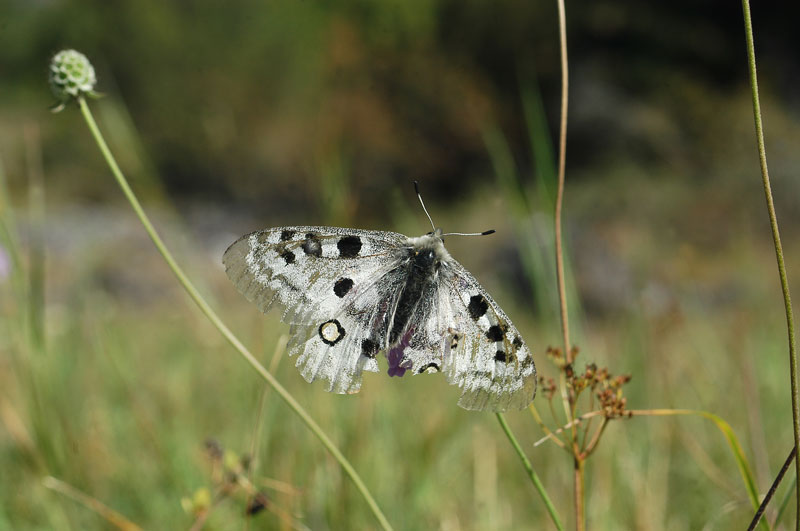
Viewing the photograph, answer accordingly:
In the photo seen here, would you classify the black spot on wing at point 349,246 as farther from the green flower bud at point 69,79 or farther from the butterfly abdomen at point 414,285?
the green flower bud at point 69,79

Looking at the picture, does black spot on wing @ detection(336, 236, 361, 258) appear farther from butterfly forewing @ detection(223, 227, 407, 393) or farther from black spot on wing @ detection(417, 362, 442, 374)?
black spot on wing @ detection(417, 362, 442, 374)

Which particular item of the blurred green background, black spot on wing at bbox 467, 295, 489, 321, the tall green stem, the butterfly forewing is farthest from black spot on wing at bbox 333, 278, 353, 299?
the tall green stem

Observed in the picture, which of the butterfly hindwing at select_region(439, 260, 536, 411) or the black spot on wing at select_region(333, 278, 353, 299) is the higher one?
the black spot on wing at select_region(333, 278, 353, 299)

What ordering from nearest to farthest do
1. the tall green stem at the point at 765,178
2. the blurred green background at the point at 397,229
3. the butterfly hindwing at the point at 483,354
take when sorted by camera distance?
the tall green stem at the point at 765,178 → the butterfly hindwing at the point at 483,354 → the blurred green background at the point at 397,229

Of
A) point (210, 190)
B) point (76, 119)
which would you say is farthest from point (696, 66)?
point (76, 119)

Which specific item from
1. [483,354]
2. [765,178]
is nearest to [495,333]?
[483,354]

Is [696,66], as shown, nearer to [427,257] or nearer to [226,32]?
[427,257]

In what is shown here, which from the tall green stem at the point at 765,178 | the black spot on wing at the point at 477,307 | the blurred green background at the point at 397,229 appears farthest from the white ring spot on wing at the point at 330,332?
the tall green stem at the point at 765,178
